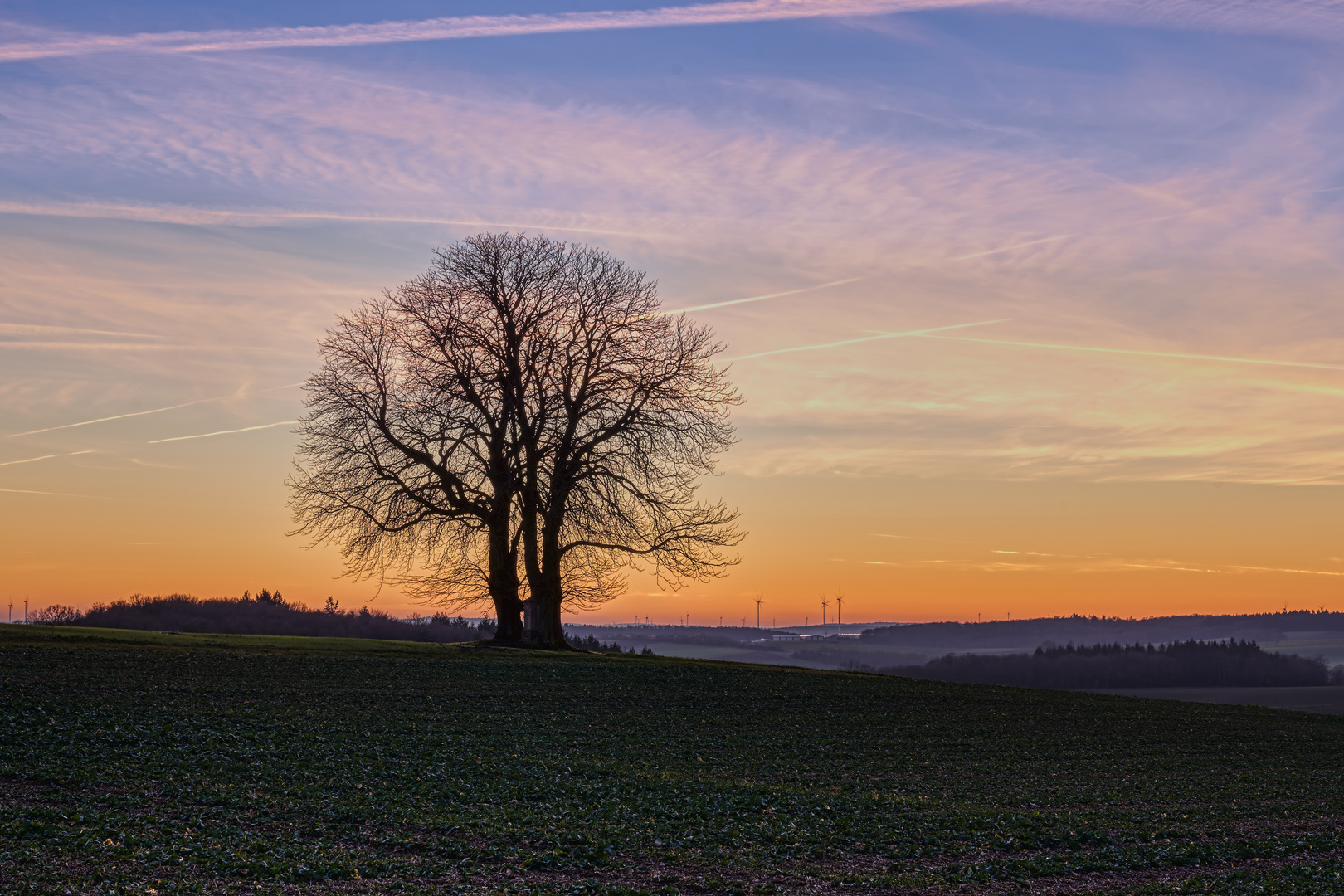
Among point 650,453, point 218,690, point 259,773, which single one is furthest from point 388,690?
point 650,453

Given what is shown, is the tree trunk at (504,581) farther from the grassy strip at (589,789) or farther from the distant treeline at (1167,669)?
the distant treeline at (1167,669)

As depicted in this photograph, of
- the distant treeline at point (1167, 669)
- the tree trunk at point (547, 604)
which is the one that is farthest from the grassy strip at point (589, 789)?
the distant treeline at point (1167, 669)

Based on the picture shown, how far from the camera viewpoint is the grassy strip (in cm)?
1369

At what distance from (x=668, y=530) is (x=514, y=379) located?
8.98 meters

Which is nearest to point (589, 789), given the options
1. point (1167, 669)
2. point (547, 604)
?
point (547, 604)

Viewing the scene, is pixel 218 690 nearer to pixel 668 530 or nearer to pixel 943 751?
pixel 943 751

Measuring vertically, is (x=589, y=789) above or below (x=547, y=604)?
below

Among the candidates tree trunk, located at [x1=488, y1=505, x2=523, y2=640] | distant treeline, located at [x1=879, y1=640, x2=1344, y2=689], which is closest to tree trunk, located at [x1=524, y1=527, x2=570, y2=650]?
tree trunk, located at [x1=488, y1=505, x2=523, y2=640]

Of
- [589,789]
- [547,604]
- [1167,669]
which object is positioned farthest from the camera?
[1167,669]

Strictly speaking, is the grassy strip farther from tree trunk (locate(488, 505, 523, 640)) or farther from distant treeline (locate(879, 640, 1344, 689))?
distant treeline (locate(879, 640, 1344, 689))

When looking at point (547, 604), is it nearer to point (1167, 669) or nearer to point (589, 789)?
point (589, 789)

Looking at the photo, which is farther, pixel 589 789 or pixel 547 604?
pixel 547 604

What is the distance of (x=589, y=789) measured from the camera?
61.0ft

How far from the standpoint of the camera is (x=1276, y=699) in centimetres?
10006
